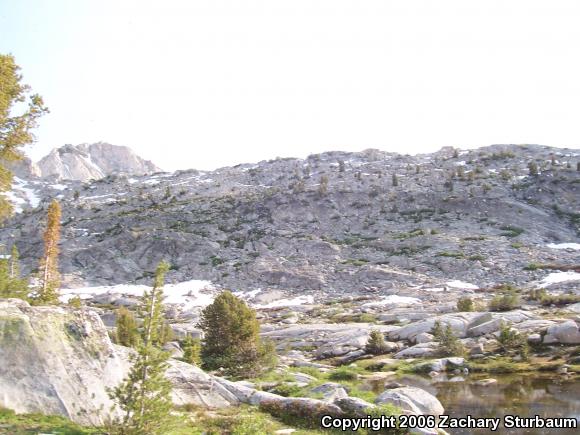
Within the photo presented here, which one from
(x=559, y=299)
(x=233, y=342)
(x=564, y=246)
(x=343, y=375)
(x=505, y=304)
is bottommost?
(x=343, y=375)

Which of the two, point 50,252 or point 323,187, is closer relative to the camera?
point 50,252

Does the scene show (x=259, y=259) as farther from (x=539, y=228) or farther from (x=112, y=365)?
(x=112, y=365)

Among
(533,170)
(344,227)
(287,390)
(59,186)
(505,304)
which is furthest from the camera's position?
Result: (59,186)

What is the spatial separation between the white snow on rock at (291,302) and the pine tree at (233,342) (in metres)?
29.9

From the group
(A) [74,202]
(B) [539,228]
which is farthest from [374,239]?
Result: (A) [74,202]

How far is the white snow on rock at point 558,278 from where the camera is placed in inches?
2043

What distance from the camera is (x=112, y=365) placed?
48.3 ft

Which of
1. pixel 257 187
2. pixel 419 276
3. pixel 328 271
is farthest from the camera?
pixel 257 187

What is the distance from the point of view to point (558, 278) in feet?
177

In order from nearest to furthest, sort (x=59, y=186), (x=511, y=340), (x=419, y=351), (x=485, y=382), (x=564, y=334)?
(x=485, y=382), (x=564, y=334), (x=511, y=340), (x=419, y=351), (x=59, y=186)

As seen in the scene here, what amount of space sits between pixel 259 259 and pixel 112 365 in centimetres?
5939

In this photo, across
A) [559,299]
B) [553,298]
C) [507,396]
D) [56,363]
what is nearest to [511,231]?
[553,298]

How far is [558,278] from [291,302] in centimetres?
3340

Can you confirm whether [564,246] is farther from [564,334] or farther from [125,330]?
[125,330]
